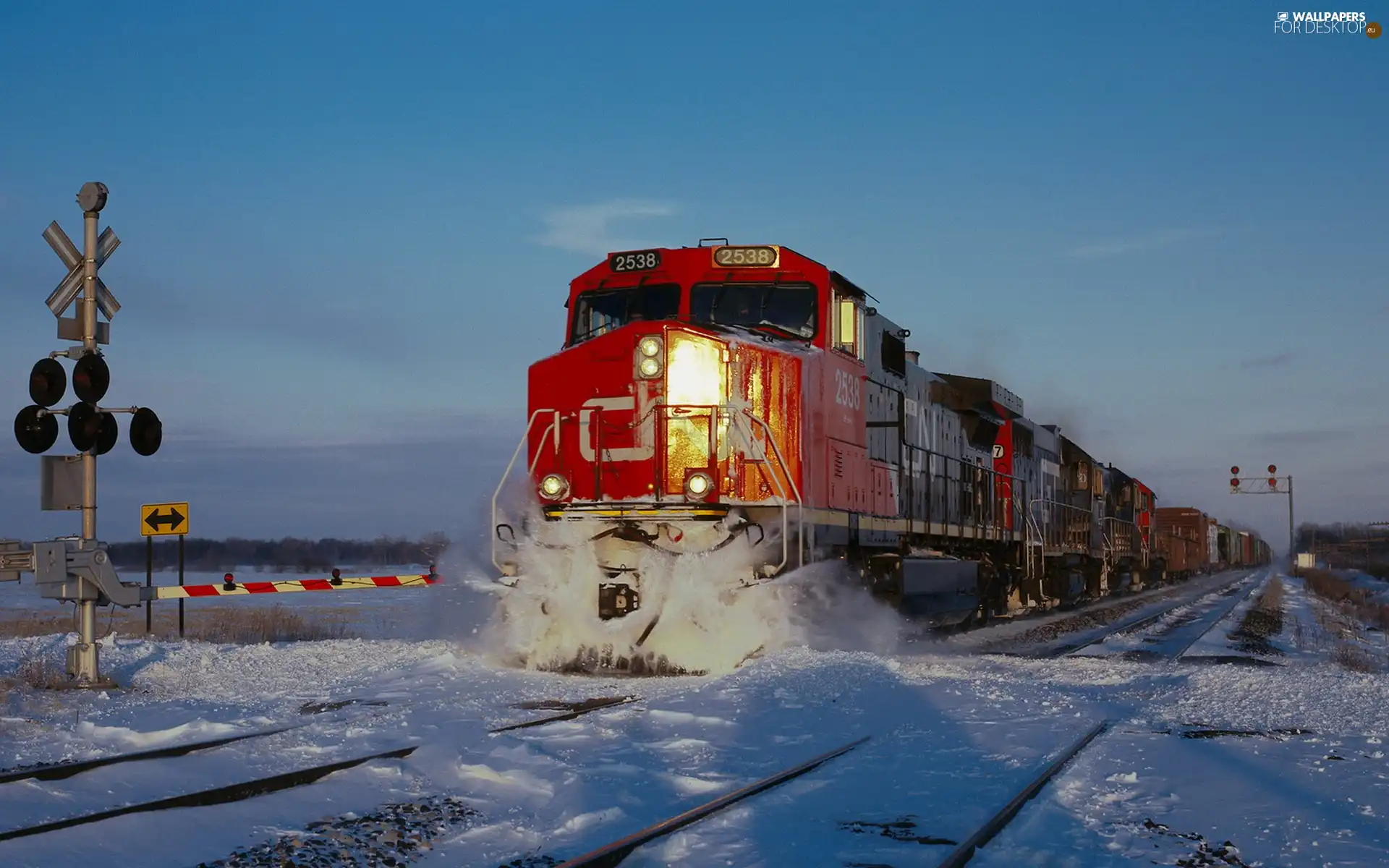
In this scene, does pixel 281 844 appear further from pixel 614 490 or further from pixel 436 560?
pixel 436 560

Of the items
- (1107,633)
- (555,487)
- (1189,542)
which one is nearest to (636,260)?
(555,487)

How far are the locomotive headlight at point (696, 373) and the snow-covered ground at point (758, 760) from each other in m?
2.36

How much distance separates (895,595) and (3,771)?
9167mm

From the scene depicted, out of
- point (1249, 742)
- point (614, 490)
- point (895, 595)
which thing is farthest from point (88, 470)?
point (1249, 742)

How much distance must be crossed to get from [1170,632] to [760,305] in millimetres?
11678

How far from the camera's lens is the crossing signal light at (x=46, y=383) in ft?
34.0

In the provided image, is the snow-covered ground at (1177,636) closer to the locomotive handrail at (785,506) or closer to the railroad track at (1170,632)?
the railroad track at (1170,632)

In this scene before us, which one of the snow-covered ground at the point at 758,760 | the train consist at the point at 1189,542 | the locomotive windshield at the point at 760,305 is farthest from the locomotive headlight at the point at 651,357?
the train consist at the point at 1189,542

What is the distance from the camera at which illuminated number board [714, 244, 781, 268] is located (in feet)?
38.6

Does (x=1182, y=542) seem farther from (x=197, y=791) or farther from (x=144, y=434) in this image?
(x=197, y=791)

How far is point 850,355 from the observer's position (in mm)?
12539

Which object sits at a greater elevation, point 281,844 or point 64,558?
point 64,558

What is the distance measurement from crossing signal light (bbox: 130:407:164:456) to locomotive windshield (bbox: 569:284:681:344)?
4017 mm

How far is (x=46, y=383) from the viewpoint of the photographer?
10.4 meters
